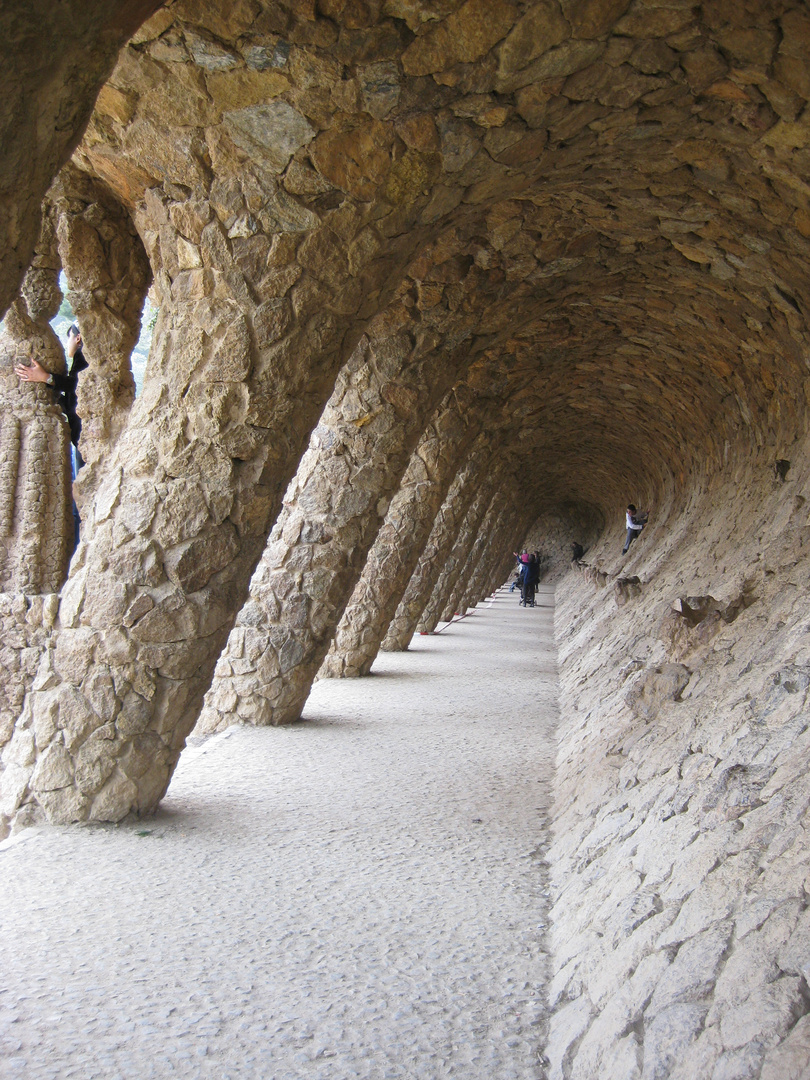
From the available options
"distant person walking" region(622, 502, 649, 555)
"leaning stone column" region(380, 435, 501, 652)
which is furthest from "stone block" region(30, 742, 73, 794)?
"distant person walking" region(622, 502, 649, 555)

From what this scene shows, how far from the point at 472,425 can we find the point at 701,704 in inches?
227

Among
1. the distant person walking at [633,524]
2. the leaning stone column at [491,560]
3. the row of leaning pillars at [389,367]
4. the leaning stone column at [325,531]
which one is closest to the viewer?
the row of leaning pillars at [389,367]

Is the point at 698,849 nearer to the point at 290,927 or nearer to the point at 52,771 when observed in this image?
the point at 290,927

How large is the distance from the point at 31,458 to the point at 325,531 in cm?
196


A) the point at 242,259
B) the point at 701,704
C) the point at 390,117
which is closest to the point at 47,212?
the point at 242,259

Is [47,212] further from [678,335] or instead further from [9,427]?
[678,335]

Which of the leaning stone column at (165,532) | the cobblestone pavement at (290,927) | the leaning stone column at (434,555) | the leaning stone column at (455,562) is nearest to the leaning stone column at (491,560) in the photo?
the leaning stone column at (455,562)

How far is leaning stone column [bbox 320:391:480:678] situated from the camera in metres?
8.54

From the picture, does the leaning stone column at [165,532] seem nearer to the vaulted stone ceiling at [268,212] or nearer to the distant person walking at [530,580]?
the vaulted stone ceiling at [268,212]

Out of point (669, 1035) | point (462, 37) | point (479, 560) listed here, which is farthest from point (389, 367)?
point (479, 560)

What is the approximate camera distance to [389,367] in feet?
20.9

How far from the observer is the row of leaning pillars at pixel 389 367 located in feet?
6.95

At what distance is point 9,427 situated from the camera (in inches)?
219

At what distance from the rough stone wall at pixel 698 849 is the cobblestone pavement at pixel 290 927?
205 millimetres
